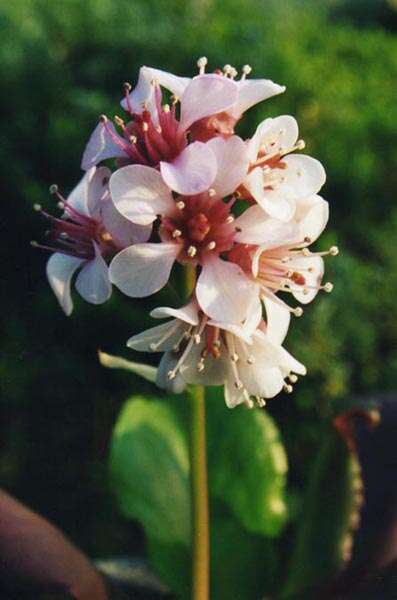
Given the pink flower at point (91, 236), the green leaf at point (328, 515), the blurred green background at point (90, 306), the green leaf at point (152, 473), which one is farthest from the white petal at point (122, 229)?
the blurred green background at point (90, 306)

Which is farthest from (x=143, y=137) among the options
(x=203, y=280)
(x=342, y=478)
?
(x=342, y=478)

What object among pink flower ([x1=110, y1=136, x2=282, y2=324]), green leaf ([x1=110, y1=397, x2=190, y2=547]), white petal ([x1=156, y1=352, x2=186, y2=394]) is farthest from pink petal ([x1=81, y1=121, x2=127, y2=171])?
green leaf ([x1=110, y1=397, x2=190, y2=547])

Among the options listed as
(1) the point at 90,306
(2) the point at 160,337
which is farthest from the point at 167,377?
(1) the point at 90,306

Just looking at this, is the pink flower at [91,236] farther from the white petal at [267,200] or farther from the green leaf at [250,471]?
the green leaf at [250,471]

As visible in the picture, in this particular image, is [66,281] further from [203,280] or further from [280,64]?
[280,64]

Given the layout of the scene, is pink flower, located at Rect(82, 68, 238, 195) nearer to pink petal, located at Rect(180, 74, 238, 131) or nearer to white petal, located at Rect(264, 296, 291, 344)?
pink petal, located at Rect(180, 74, 238, 131)

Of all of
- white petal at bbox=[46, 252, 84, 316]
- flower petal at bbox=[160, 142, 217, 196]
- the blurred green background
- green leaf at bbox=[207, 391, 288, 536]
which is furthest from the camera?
the blurred green background

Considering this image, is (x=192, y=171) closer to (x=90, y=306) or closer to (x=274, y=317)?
(x=274, y=317)
